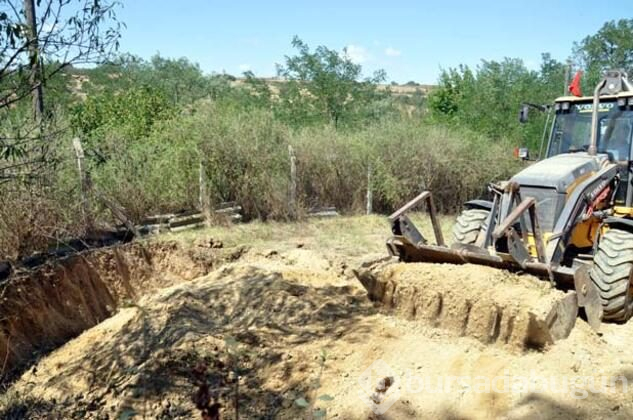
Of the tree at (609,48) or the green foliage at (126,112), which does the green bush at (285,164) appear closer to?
the green foliage at (126,112)

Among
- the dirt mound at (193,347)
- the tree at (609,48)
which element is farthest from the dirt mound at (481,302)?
the tree at (609,48)

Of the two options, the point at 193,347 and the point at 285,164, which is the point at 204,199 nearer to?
the point at 285,164

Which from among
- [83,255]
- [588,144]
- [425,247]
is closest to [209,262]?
[83,255]

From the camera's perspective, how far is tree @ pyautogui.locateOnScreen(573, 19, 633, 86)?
24328 mm

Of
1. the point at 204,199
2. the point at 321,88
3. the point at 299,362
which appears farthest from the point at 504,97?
the point at 299,362

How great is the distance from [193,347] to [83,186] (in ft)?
16.0

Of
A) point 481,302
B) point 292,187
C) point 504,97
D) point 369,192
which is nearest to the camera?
point 481,302

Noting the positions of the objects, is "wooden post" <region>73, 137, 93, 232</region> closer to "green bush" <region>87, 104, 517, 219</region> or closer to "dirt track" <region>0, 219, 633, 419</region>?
"green bush" <region>87, 104, 517, 219</region>

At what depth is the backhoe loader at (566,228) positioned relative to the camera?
208 inches

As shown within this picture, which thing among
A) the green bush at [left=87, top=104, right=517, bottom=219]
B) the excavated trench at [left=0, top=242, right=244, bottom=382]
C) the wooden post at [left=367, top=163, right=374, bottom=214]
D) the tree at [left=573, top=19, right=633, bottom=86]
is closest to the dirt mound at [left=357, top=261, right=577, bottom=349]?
the excavated trench at [left=0, top=242, right=244, bottom=382]

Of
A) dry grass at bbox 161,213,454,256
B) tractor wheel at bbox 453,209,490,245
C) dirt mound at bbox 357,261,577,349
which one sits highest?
tractor wheel at bbox 453,209,490,245

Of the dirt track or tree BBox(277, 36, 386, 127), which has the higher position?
tree BBox(277, 36, 386, 127)

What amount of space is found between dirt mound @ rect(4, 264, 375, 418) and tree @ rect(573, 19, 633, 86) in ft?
71.8

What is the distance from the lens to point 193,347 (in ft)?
19.1
